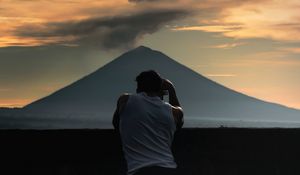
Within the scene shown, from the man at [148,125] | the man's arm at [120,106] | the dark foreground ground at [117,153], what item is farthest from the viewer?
A: the dark foreground ground at [117,153]

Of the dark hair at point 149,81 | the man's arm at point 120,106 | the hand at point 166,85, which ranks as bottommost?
the man's arm at point 120,106

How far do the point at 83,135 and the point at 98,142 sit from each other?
0.69 meters

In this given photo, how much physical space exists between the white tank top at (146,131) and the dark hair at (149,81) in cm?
6

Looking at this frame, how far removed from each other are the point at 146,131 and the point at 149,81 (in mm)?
319

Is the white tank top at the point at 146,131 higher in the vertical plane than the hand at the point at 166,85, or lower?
lower

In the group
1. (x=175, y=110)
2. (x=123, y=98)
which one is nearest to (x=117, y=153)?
(x=175, y=110)

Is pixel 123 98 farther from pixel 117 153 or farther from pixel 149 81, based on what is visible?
pixel 117 153

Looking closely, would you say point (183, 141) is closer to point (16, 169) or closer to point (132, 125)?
point (16, 169)

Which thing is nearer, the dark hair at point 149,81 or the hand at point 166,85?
the dark hair at point 149,81

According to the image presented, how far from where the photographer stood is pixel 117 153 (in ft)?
43.4

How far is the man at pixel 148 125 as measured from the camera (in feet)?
16.6

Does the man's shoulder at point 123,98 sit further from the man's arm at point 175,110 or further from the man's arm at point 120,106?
the man's arm at point 175,110

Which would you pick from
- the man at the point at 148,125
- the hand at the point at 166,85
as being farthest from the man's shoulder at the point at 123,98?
the hand at the point at 166,85

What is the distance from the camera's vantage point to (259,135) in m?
A: 16.4
